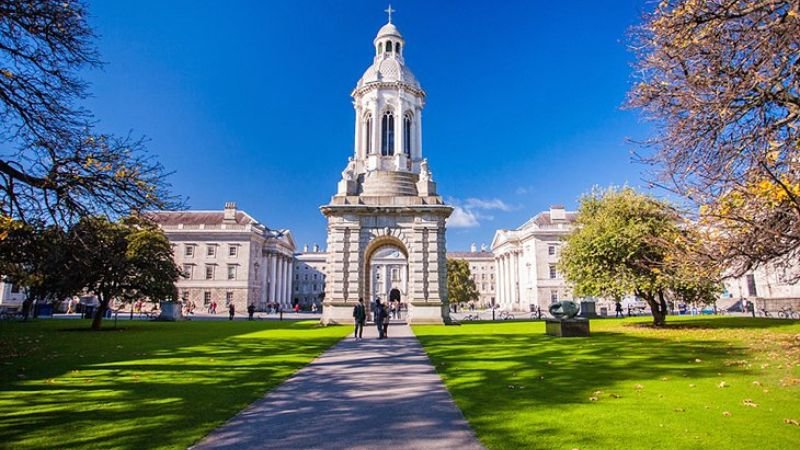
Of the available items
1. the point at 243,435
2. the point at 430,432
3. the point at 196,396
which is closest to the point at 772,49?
the point at 430,432

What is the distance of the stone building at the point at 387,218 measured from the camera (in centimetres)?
3072

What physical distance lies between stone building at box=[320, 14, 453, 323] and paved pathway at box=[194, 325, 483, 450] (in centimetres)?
→ 1930

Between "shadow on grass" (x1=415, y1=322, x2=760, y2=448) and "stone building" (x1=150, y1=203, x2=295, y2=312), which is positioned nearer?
"shadow on grass" (x1=415, y1=322, x2=760, y2=448)

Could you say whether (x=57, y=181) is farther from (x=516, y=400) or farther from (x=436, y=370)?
(x=516, y=400)

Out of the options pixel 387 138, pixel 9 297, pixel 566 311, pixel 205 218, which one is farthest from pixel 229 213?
pixel 566 311

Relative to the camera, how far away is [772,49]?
26.8ft

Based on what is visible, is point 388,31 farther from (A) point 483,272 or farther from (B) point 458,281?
(A) point 483,272

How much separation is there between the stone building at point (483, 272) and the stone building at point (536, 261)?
32.4 metres

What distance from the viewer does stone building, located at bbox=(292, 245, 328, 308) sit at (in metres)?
119

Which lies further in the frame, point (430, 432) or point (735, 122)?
point (735, 122)

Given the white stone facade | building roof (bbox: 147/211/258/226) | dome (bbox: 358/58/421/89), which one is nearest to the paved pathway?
dome (bbox: 358/58/421/89)

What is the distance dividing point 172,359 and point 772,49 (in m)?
15.3

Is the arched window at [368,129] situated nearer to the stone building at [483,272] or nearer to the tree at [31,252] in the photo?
the tree at [31,252]

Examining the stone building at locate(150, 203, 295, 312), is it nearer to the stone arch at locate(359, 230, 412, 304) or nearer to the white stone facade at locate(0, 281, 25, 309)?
the white stone facade at locate(0, 281, 25, 309)
